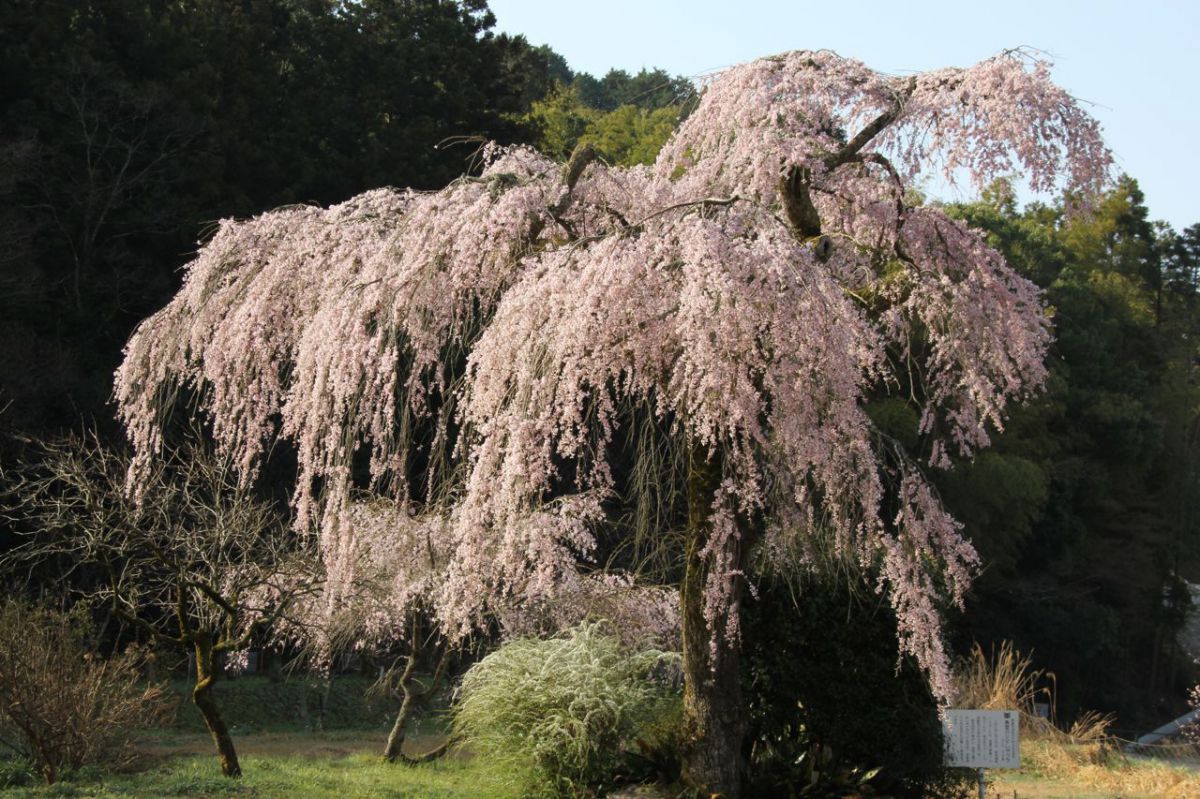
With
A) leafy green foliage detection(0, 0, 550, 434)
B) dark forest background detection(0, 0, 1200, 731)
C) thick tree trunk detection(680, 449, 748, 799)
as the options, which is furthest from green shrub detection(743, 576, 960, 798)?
leafy green foliage detection(0, 0, 550, 434)

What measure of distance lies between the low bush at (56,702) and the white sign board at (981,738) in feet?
18.0

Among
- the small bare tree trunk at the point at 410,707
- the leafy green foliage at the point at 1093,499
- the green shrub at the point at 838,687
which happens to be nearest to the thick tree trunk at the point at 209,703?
the small bare tree trunk at the point at 410,707

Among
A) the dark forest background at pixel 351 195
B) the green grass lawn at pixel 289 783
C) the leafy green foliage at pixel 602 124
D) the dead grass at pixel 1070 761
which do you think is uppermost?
the leafy green foliage at pixel 602 124

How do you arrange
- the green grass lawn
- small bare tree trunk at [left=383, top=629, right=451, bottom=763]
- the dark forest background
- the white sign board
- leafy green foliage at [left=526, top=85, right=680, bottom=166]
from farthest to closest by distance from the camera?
leafy green foliage at [left=526, top=85, right=680, bottom=166], the dark forest background, small bare tree trunk at [left=383, top=629, right=451, bottom=763], the white sign board, the green grass lawn

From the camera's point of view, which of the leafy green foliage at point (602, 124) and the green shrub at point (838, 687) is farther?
the leafy green foliage at point (602, 124)

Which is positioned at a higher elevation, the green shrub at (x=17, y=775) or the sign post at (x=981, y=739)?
the sign post at (x=981, y=739)

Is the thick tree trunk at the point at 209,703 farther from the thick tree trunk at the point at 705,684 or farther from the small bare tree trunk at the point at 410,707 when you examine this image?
the thick tree trunk at the point at 705,684

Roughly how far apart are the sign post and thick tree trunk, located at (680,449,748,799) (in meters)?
1.59

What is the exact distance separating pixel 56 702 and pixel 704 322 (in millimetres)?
5201

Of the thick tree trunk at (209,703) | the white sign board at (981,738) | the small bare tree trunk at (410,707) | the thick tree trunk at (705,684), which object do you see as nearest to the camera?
the thick tree trunk at (705,684)

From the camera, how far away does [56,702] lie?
844cm

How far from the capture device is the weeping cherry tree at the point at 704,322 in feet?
20.0

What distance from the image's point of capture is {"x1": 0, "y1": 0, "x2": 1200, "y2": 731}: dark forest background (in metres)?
18.9

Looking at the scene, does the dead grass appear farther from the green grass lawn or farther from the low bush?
the low bush
